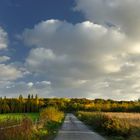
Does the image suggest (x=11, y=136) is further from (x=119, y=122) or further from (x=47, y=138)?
(x=119, y=122)

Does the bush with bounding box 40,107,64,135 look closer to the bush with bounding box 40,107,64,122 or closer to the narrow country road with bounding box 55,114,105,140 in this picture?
the bush with bounding box 40,107,64,122

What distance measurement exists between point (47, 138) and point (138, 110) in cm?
10843

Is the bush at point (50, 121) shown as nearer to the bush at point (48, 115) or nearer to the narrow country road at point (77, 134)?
the bush at point (48, 115)

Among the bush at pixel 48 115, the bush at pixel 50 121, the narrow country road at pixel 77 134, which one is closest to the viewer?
the narrow country road at pixel 77 134

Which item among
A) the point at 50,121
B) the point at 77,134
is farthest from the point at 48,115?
the point at 77,134

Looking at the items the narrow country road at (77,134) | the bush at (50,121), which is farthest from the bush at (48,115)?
the narrow country road at (77,134)

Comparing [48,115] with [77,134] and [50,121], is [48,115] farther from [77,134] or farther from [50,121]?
[77,134]

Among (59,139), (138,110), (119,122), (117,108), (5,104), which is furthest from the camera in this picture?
(5,104)

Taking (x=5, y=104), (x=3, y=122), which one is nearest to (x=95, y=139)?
(x=3, y=122)

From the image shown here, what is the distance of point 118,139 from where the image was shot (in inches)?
1409

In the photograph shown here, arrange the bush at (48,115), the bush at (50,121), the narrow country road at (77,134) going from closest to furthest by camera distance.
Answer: the narrow country road at (77,134) < the bush at (50,121) < the bush at (48,115)

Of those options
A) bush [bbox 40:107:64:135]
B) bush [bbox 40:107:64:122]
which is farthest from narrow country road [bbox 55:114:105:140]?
bush [bbox 40:107:64:122]

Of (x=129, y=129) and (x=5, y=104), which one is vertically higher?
(x=5, y=104)

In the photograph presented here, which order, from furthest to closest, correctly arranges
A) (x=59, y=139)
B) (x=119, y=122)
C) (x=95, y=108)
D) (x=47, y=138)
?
(x=95, y=108)
(x=119, y=122)
(x=47, y=138)
(x=59, y=139)
